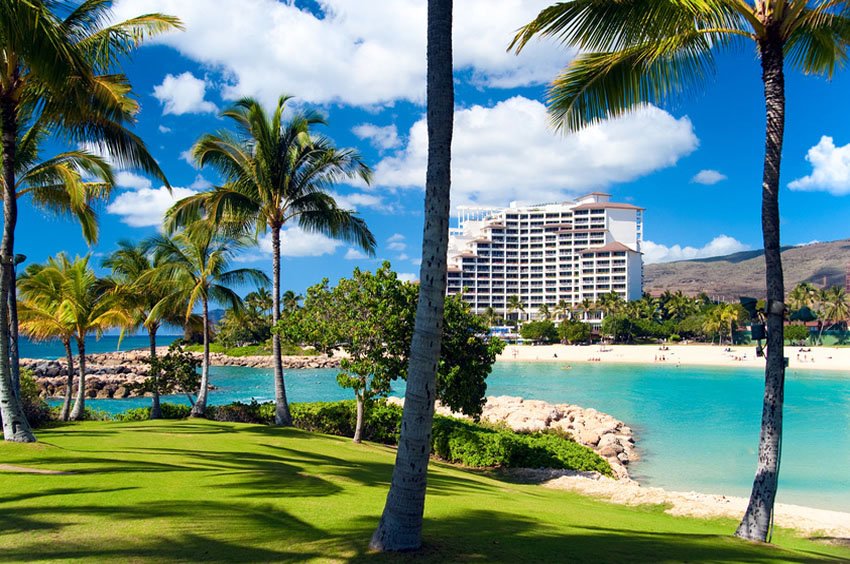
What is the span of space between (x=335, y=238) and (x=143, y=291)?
7378mm

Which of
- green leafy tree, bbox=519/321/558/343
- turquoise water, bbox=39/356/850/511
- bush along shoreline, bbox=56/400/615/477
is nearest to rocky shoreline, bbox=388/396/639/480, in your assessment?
turquoise water, bbox=39/356/850/511

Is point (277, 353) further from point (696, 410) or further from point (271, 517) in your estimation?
point (696, 410)

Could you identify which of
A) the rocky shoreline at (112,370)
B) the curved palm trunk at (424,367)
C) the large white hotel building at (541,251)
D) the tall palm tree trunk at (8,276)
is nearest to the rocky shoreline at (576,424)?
the rocky shoreline at (112,370)

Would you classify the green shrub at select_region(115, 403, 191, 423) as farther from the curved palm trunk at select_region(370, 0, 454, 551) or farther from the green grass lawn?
the curved palm trunk at select_region(370, 0, 454, 551)

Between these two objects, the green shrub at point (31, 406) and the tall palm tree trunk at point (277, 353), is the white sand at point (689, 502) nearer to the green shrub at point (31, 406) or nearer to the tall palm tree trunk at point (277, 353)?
the tall palm tree trunk at point (277, 353)

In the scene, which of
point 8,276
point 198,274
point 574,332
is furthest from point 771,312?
point 574,332

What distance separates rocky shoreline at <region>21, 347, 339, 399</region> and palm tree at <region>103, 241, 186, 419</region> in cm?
146

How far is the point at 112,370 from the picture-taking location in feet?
212

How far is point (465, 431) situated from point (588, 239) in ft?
459

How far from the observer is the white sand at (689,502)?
1184 cm

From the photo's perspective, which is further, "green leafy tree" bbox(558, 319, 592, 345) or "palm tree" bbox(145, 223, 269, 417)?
"green leafy tree" bbox(558, 319, 592, 345)

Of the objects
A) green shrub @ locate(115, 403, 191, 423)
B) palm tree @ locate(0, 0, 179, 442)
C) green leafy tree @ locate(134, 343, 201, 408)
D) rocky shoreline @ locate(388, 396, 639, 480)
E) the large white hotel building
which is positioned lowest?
rocky shoreline @ locate(388, 396, 639, 480)

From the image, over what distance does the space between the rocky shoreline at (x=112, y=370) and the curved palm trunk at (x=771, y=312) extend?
757 inches

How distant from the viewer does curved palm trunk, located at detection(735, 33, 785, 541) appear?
326 inches
